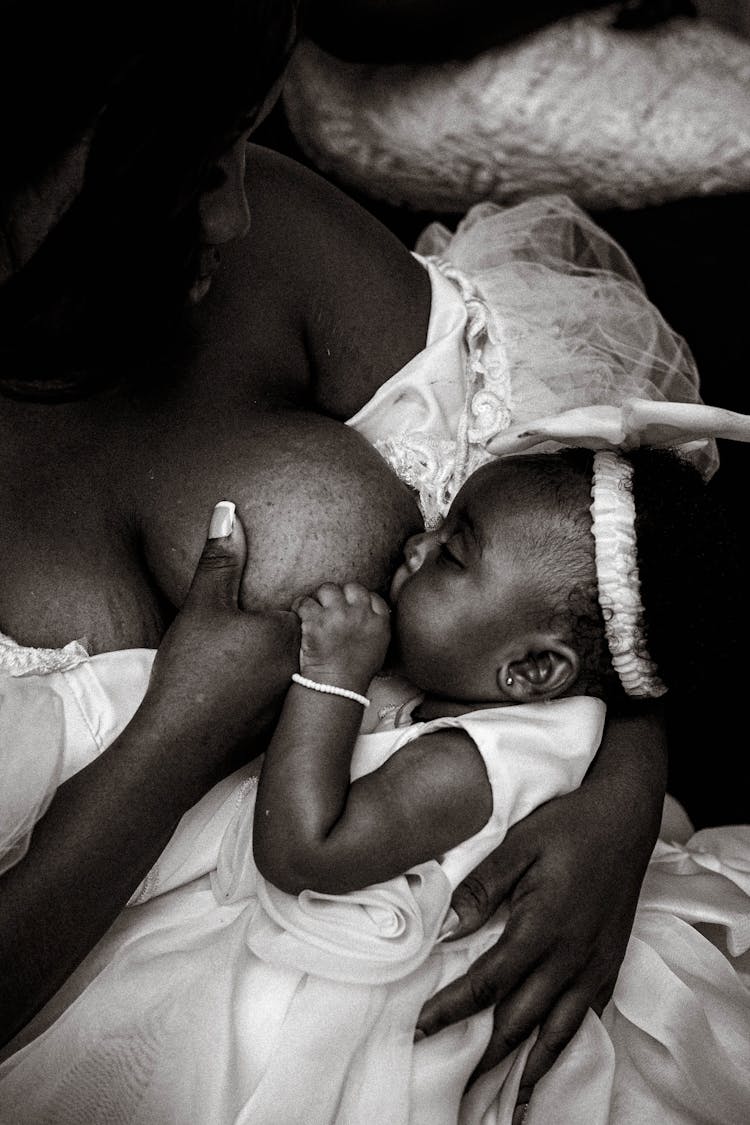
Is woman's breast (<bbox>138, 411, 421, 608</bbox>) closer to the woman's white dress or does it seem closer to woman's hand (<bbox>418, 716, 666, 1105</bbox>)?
the woman's white dress

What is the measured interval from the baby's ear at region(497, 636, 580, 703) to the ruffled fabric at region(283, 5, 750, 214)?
116 centimetres

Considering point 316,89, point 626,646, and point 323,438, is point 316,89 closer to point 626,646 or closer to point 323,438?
A: point 323,438

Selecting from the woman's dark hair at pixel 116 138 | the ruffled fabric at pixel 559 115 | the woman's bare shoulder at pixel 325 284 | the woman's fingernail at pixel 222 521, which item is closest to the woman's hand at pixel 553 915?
the woman's fingernail at pixel 222 521

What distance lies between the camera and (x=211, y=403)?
51.8 inches

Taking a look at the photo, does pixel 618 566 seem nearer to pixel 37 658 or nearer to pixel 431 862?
pixel 431 862

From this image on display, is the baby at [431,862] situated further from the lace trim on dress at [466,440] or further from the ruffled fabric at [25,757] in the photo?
the ruffled fabric at [25,757]

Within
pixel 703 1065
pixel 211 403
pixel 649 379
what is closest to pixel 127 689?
pixel 211 403

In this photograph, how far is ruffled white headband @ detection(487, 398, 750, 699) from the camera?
127 centimetres

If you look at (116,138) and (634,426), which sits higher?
(116,138)

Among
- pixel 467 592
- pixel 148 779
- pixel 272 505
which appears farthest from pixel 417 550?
pixel 148 779

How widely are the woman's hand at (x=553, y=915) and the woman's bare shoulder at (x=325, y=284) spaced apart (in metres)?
0.61

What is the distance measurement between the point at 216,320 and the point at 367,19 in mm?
963

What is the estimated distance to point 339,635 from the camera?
1243 mm

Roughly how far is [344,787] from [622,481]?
49 centimetres
